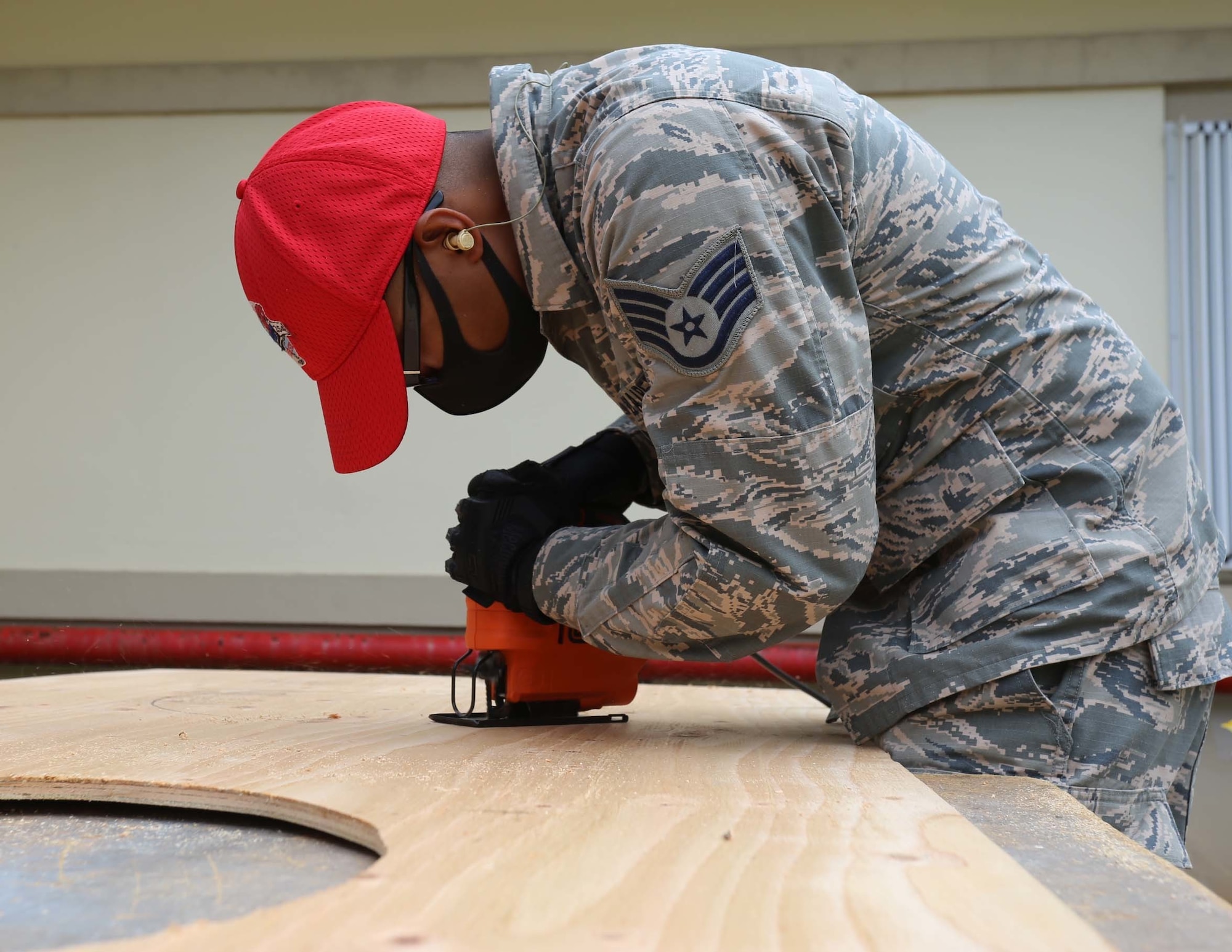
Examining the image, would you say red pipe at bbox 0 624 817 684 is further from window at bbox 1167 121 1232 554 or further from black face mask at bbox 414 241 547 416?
black face mask at bbox 414 241 547 416

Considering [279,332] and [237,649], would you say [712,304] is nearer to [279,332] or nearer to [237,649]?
[279,332]

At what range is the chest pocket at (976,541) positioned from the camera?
43.3 inches

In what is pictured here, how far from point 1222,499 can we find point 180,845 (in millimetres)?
3351

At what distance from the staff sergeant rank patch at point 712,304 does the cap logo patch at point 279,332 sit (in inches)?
21.2

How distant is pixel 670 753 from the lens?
1105 mm

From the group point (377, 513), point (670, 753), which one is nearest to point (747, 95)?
point (670, 753)

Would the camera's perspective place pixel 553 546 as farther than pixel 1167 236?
No

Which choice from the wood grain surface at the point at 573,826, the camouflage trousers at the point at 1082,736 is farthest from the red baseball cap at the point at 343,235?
the camouflage trousers at the point at 1082,736

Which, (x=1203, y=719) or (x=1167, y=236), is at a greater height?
(x=1167, y=236)

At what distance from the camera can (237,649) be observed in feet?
11.2

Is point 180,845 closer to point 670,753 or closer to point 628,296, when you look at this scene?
point 670,753

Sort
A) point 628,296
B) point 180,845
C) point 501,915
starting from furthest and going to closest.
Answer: point 628,296 → point 180,845 → point 501,915

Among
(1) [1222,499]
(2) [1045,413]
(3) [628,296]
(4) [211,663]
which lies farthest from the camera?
(4) [211,663]

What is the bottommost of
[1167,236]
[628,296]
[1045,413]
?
[1045,413]
